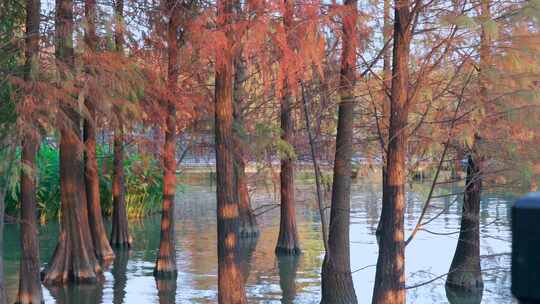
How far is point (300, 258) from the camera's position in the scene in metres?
21.7

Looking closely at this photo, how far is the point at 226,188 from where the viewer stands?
1213cm

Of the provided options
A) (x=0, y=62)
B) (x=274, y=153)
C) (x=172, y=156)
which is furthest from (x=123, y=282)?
(x=0, y=62)

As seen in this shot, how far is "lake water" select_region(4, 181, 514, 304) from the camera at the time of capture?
629 inches

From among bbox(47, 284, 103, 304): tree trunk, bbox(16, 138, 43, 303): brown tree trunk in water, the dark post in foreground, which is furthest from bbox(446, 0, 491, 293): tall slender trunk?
the dark post in foreground

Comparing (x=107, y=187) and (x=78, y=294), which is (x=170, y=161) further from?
(x=107, y=187)

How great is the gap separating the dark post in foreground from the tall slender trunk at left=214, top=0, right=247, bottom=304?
11062mm

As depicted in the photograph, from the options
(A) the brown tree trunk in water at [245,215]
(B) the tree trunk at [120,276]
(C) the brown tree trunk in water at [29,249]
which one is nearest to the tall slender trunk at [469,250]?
(B) the tree trunk at [120,276]

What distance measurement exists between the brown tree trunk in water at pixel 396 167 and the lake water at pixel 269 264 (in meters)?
0.71

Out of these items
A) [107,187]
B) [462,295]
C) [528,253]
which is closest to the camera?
[528,253]

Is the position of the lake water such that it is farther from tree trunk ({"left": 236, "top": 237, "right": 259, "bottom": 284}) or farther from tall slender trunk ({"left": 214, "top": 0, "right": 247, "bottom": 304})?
tall slender trunk ({"left": 214, "top": 0, "right": 247, "bottom": 304})

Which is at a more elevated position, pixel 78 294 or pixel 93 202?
pixel 93 202

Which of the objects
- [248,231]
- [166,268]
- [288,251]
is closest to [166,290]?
[166,268]

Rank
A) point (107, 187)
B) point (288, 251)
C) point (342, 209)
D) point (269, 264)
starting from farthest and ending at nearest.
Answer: point (107, 187)
point (288, 251)
point (269, 264)
point (342, 209)

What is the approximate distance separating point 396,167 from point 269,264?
9.03 m
